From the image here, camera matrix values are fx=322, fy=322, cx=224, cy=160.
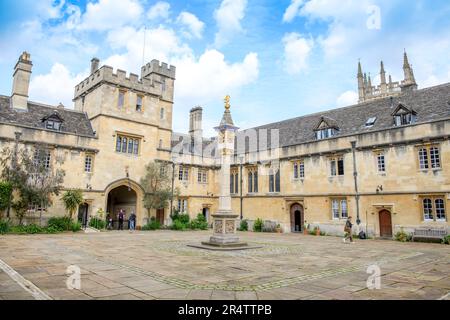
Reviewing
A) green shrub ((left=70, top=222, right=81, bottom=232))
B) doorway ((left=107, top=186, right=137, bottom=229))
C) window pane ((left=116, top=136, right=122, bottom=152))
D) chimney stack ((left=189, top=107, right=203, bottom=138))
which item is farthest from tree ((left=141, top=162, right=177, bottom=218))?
chimney stack ((left=189, top=107, right=203, bottom=138))

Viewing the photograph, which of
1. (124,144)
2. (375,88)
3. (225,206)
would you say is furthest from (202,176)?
(375,88)

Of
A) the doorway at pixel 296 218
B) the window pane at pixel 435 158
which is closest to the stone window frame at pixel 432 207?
the window pane at pixel 435 158

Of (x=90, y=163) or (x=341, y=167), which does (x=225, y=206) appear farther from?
(x=90, y=163)

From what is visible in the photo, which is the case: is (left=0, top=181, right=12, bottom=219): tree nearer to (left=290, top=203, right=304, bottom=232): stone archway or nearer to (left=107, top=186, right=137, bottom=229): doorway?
(left=107, top=186, right=137, bottom=229): doorway

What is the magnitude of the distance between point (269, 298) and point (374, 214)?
737 inches

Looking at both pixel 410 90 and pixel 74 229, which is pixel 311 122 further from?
pixel 74 229

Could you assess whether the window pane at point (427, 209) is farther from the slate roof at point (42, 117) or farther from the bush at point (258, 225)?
the slate roof at point (42, 117)

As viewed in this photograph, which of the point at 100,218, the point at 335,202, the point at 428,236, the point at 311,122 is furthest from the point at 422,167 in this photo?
the point at 100,218

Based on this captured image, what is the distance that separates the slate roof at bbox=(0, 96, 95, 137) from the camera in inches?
926

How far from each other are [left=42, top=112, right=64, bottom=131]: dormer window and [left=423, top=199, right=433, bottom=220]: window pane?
2656cm

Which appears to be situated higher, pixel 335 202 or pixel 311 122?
pixel 311 122
